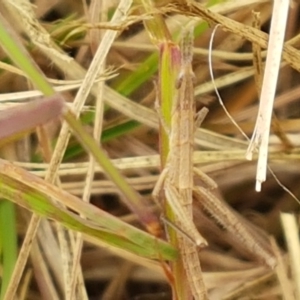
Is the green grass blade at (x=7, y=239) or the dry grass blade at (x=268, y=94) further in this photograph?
the green grass blade at (x=7, y=239)

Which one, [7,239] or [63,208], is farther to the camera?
[7,239]

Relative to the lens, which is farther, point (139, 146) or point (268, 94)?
point (139, 146)

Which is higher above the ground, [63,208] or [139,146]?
[139,146]

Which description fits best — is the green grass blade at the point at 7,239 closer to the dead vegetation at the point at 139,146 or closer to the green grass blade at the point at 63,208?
the dead vegetation at the point at 139,146

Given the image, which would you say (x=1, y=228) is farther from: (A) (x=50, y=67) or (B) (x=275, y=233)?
(B) (x=275, y=233)

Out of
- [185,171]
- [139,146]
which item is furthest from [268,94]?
[139,146]

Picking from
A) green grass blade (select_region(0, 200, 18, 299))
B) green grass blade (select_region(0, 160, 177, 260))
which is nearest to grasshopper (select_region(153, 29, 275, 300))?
green grass blade (select_region(0, 160, 177, 260))

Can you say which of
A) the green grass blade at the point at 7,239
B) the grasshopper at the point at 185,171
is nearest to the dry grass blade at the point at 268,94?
the grasshopper at the point at 185,171

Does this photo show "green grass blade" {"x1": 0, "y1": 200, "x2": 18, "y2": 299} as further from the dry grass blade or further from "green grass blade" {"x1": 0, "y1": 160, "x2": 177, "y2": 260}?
the dry grass blade

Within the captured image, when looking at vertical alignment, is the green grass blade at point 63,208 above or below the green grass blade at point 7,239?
below

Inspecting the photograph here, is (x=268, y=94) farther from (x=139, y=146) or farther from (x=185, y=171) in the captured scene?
(x=139, y=146)

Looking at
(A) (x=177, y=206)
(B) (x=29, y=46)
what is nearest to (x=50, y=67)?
(B) (x=29, y=46)
